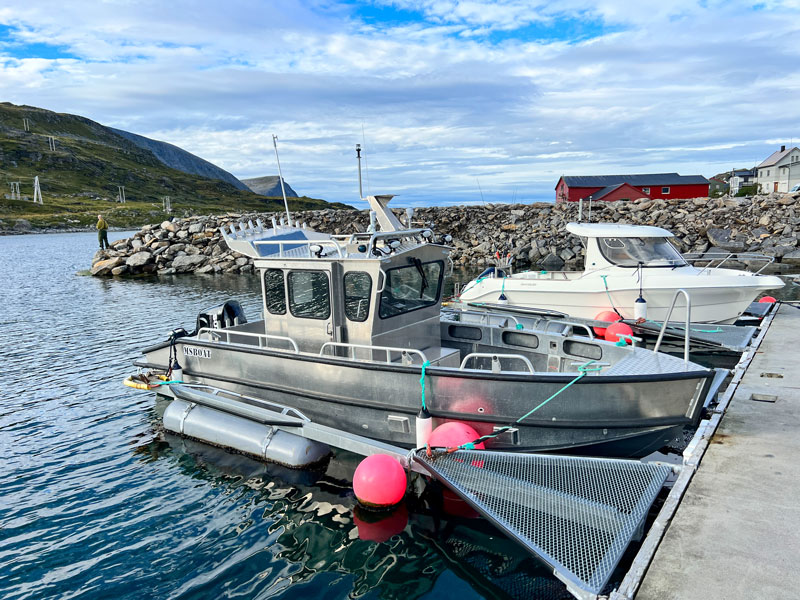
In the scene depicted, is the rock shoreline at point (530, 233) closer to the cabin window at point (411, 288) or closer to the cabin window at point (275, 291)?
the cabin window at point (411, 288)

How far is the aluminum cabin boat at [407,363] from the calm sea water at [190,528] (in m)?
1.08

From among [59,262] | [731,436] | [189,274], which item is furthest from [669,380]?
[59,262]

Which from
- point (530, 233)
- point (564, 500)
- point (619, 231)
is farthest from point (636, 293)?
point (530, 233)

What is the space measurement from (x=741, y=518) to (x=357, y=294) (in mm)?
5200

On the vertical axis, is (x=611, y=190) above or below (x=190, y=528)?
above

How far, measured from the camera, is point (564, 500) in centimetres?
573

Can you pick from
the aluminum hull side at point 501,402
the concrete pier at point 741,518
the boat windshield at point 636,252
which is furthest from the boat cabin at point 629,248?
the aluminum hull side at point 501,402

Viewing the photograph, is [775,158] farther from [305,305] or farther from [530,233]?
[305,305]

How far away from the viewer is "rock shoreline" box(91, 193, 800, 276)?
99.5 feet

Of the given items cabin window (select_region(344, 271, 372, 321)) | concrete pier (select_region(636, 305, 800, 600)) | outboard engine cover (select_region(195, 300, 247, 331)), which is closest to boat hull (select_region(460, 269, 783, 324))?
concrete pier (select_region(636, 305, 800, 600))

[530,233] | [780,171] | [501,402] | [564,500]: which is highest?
[780,171]

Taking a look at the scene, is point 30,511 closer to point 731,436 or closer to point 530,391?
point 530,391

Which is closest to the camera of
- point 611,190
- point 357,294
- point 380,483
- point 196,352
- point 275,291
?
point 380,483

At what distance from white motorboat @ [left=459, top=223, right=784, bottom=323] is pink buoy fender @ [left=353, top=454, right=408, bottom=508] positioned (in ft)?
32.3
